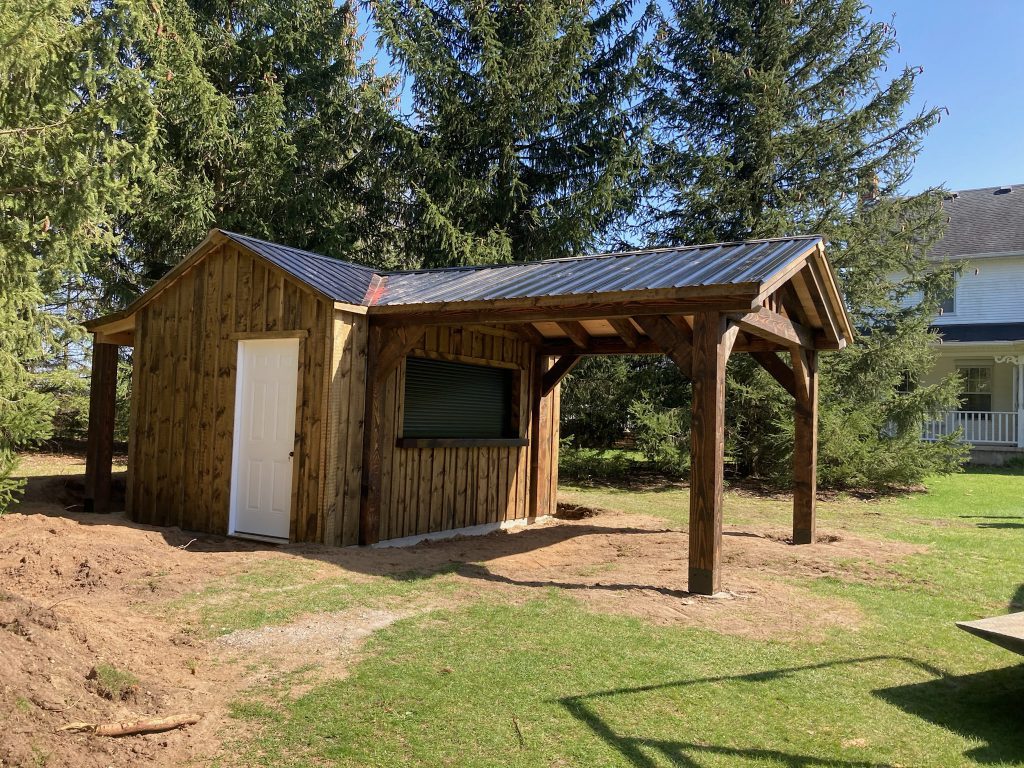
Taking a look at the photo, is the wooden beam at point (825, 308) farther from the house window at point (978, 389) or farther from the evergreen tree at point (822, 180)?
the house window at point (978, 389)

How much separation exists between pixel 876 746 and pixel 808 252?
15.7 ft

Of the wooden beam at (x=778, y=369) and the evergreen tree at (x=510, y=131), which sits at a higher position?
the evergreen tree at (x=510, y=131)

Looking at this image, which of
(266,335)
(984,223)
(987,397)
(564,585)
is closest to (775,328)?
(564,585)

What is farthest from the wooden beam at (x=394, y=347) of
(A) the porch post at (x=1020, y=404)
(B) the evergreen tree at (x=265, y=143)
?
(A) the porch post at (x=1020, y=404)

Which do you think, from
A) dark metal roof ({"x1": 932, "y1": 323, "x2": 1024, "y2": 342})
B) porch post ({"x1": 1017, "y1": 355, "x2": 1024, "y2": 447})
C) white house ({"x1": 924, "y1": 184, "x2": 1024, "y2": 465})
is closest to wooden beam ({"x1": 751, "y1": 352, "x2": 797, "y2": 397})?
white house ({"x1": 924, "y1": 184, "x2": 1024, "y2": 465})

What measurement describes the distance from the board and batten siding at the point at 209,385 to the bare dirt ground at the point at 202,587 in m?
0.41

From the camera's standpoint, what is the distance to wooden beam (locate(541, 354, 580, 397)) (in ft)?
36.2

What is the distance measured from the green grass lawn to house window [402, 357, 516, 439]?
9.90 feet

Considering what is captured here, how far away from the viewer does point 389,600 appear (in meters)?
6.08

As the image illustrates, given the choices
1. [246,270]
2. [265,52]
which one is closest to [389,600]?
[246,270]

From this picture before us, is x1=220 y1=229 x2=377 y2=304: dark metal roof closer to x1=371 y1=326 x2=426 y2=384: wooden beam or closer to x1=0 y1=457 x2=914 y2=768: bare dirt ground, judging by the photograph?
x1=371 y1=326 x2=426 y2=384: wooden beam

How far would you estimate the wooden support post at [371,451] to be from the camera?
8.25 metres

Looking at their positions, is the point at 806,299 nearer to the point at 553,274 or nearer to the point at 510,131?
the point at 553,274

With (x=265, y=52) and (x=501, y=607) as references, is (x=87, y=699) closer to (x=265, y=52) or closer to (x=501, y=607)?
(x=501, y=607)
